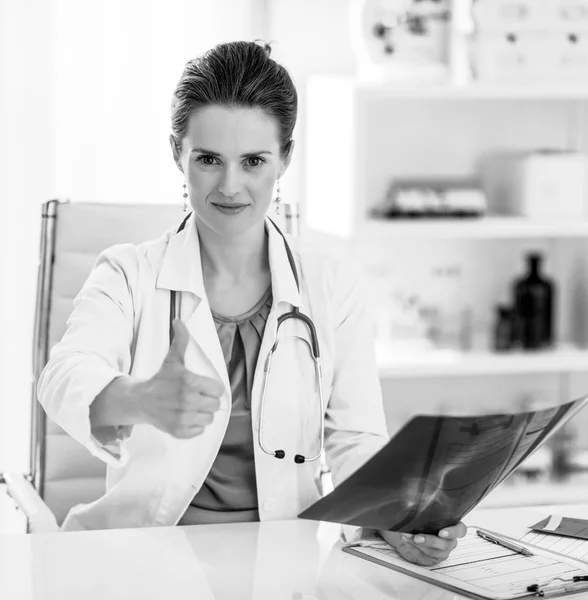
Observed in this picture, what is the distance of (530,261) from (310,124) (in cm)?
74

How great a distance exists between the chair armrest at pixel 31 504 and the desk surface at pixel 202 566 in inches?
11.9

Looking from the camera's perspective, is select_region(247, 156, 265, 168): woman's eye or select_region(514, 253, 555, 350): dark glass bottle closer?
select_region(247, 156, 265, 168): woman's eye

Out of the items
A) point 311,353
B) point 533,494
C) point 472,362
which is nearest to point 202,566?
point 311,353

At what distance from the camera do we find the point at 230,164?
4.90 feet

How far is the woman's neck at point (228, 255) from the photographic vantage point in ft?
5.43

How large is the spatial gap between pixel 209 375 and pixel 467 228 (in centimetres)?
122

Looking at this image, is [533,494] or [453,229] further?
[533,494]

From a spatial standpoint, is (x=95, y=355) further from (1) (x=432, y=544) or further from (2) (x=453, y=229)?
(2) (x=453, y=229)

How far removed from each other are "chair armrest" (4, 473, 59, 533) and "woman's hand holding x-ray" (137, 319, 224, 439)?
2.05 feet

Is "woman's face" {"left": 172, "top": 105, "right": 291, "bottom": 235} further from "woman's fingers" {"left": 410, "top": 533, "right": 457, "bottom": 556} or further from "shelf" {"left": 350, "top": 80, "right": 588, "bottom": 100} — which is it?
"shelf" {"left": 350, "top": 80, "right": 588, "bottom": 100}

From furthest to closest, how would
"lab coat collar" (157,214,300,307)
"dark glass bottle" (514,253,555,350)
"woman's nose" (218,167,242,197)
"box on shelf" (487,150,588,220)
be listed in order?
"dark glass bottle" (514,253,555,350) < "box on shelf" (487,150,588,220) < "lab coat collar" (157,214,300,307) < "woman's nose" (218,167,242,197)

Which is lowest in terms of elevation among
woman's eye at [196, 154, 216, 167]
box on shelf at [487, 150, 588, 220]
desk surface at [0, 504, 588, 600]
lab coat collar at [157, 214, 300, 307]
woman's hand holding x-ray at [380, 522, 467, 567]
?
desk surface at [0, 504, 588, 600]

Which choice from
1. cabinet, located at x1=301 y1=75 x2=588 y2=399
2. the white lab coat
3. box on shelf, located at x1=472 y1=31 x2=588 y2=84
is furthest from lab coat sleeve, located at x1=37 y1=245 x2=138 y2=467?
box on shelf, located at x1=472 y1=31 x2=588 y2=84

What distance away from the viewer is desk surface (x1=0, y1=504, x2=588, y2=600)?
3.65 feet
